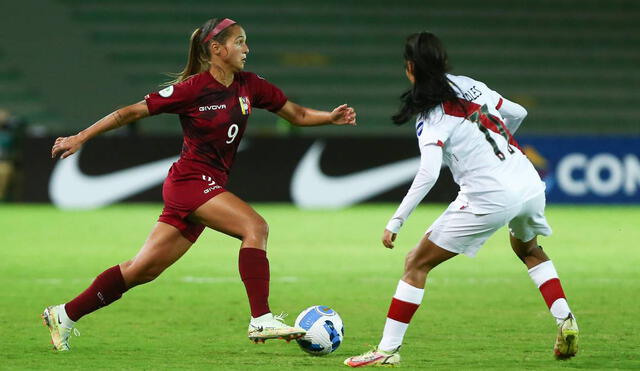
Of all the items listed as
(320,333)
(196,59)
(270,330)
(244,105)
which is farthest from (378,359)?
(196,59)

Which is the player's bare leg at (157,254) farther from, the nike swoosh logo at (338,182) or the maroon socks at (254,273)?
the nike swoosh logo at (338,182)

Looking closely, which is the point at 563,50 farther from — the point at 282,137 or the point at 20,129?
the point at 20,129

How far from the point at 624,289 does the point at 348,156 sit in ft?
29.4

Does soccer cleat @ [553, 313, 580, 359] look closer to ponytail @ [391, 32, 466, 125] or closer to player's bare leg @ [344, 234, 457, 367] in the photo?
player's bare leg @ [344, 234, 457, 367]

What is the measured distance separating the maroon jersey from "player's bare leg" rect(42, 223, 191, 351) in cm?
48

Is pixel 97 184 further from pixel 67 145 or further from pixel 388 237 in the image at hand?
pixel 388 237

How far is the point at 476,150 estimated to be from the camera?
575 cm

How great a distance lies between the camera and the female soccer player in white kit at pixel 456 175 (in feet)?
18.6

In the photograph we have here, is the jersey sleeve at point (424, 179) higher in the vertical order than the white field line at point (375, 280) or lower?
higher

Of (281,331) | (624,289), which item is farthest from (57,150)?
(624,289)

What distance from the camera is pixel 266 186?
1780cm

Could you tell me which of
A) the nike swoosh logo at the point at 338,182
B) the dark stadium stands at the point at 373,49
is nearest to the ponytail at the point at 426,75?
the nike swoosh logo at the point at 338,182

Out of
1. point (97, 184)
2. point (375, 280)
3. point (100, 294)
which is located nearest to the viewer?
point (100, 294)

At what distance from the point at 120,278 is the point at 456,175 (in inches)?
78.2
